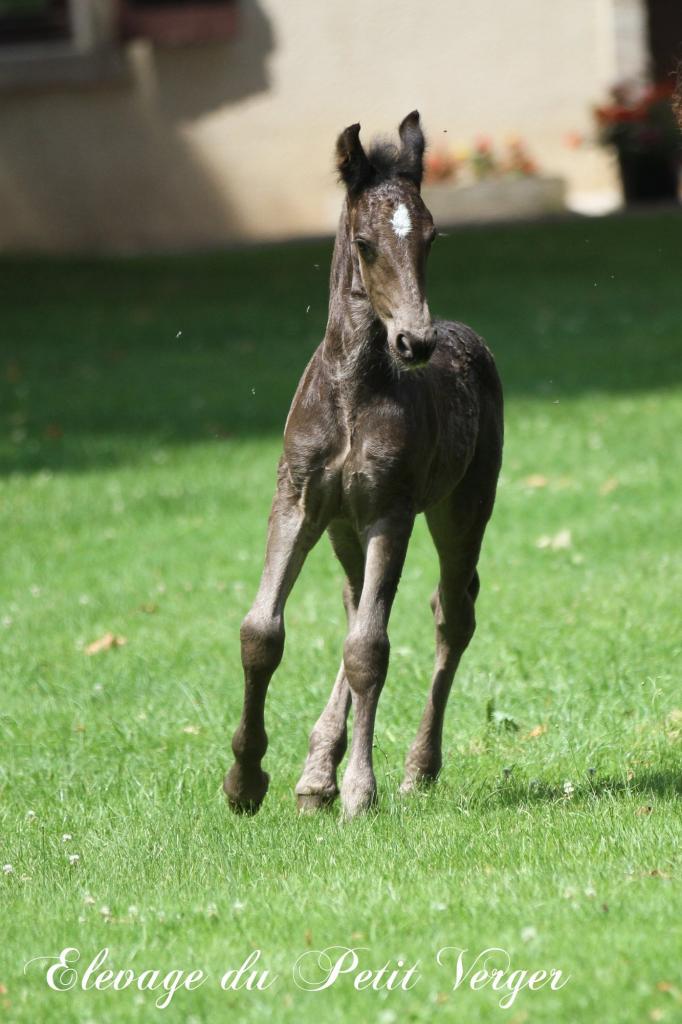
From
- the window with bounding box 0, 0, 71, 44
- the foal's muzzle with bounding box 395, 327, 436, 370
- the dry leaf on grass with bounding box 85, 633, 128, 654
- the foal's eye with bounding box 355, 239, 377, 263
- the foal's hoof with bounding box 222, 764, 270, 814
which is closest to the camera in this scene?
the foal's muzzle with bounding box 395, 327, 436, 370

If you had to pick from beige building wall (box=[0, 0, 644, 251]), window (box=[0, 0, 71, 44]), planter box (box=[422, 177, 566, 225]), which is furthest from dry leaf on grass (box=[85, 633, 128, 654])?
window (box=[0, 0, 71, 44])

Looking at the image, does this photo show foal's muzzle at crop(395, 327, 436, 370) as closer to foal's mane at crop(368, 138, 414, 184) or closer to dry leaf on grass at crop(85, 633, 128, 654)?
foal's mane at crop(368, 138, 414, 184)

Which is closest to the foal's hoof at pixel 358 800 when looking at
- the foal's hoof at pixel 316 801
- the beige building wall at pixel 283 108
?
the foal's hoof at pixel 316 801

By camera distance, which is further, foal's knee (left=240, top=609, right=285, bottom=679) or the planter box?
the planter box

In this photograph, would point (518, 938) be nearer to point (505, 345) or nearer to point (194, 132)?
→ point (505, 345)

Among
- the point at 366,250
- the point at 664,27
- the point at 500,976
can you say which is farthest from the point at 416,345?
the point at 664,27

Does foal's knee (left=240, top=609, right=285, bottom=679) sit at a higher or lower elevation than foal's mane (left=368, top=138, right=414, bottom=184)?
lower

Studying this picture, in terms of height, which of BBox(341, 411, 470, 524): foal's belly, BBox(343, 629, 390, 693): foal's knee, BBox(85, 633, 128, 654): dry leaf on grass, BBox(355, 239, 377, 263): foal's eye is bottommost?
BBox(85, 633, 128, 654): dry leaf on grass

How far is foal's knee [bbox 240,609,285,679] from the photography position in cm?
514

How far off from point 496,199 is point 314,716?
16917mm

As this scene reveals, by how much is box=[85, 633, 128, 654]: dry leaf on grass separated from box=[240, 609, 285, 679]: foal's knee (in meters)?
2.89

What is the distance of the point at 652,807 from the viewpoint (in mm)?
5160

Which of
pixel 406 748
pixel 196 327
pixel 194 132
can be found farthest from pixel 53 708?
pixel 194 132

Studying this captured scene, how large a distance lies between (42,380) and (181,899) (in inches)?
466
